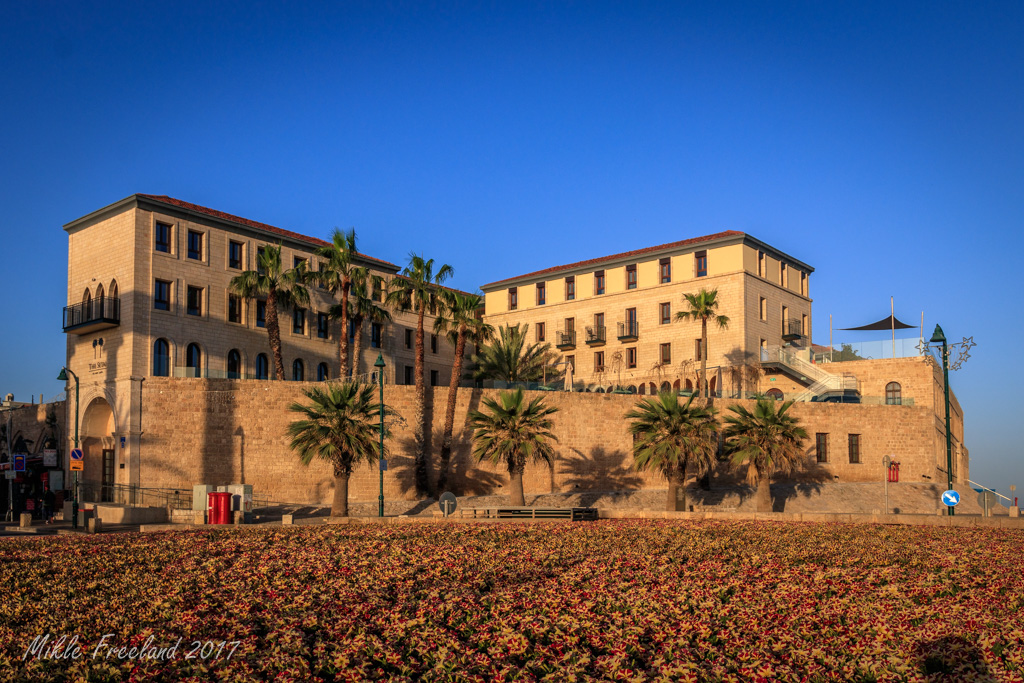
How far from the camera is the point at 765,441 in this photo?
3797 cm

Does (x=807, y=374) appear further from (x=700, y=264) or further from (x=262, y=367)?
(x=262, y=367)

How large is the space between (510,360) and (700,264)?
48.7 ft

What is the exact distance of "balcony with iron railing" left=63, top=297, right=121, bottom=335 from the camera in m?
42.9

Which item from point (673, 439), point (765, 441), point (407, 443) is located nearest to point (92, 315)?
point (407, 443)

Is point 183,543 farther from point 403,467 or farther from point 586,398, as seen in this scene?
point 586,398

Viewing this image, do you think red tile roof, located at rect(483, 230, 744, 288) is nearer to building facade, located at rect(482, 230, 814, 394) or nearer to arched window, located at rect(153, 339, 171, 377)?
building facade, located at rect(482, 230, 814, 394)

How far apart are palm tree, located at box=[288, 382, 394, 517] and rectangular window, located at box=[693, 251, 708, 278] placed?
99.6 ft

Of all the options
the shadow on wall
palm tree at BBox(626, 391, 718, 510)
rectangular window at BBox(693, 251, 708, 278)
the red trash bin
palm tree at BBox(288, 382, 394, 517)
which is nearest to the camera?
the red trash bin

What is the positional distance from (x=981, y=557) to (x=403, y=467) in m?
28.8

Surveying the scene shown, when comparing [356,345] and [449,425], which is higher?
[356,345]

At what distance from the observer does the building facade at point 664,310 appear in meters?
57.0

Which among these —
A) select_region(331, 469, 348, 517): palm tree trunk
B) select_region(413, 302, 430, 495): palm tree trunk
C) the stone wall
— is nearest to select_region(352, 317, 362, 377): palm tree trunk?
select_region(413, 302, 430, 495): palm tree trunk

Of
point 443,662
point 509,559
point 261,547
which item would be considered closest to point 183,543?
point 261,547

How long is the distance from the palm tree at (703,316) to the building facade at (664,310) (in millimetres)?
558
